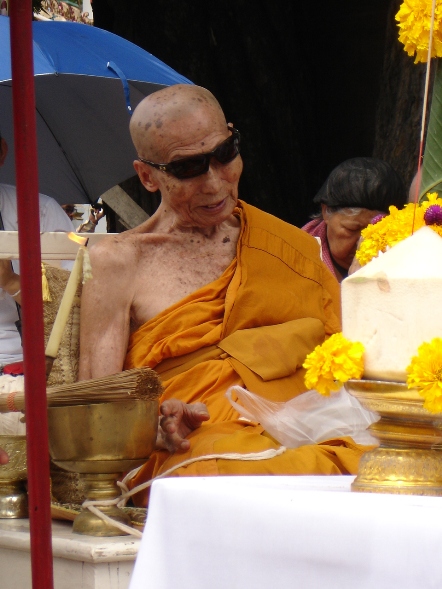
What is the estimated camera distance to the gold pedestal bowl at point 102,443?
7.48 ft

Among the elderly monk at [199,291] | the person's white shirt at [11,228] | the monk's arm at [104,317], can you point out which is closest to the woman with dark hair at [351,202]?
the elderly monk at [199,291]

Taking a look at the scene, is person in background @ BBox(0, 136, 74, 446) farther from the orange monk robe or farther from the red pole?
the red pole

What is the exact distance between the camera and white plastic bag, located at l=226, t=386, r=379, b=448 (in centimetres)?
253

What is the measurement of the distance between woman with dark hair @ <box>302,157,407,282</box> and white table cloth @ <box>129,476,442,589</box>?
7.55ft

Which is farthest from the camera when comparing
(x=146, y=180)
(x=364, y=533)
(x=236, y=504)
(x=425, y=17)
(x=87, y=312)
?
Result: (x=146, y=180)

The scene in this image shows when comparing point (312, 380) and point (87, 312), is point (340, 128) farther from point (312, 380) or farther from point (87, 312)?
point (312, 380)

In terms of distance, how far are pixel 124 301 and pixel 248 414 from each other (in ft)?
1.70

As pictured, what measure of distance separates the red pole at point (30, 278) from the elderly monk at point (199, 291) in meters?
1.11

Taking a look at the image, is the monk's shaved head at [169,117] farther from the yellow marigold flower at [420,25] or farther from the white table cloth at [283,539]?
the white table cloth at [283,539]

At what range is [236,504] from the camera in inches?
54.2

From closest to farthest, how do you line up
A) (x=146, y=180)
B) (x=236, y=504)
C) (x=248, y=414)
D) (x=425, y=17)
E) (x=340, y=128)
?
1. (x=236, y=504)
2. (x=425, y=17)
3. (x=248, y=414)
4. (x=146, y=180)
5. (x=340, y=128)

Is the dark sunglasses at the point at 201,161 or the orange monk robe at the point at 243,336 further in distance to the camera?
the dark sunglasses at the point at 201,161

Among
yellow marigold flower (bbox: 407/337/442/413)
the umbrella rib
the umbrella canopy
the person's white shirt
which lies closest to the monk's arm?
the person's white shirt

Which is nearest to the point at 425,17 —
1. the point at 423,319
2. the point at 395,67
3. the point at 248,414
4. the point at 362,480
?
the point at 423,319
